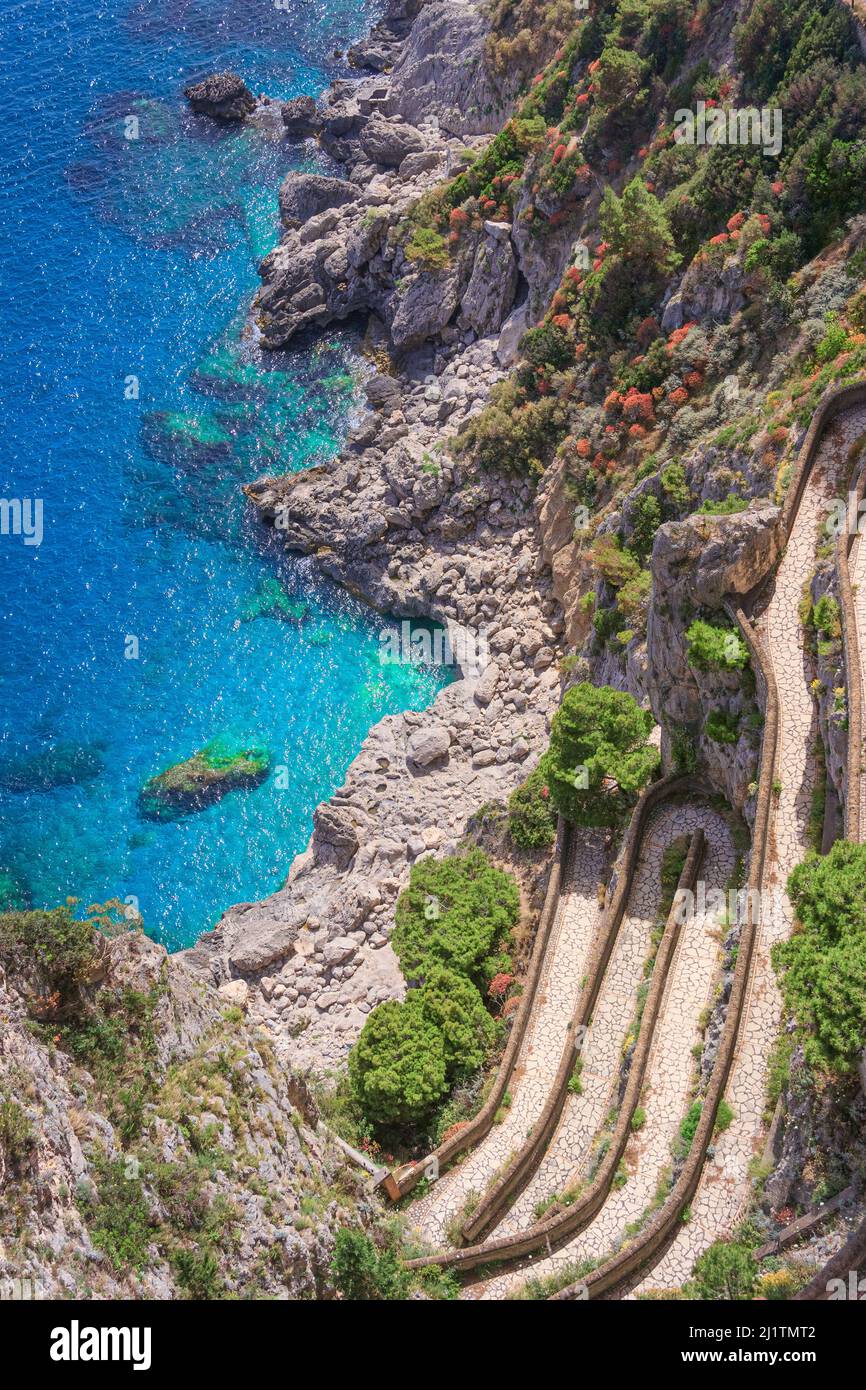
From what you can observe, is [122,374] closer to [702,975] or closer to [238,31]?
[238,31]

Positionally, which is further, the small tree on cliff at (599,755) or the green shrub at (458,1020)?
the small tree on cliff at (599,755)

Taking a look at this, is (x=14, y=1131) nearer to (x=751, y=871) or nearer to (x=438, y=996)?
(x=438, y=996)

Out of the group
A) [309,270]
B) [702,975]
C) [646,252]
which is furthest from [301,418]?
[702,975]

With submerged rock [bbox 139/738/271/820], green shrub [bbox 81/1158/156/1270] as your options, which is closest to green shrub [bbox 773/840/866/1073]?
green shrub [bbox 81/1158/156/1270]

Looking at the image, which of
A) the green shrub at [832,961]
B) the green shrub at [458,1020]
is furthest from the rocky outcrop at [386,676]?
the green shrub at [832,961]

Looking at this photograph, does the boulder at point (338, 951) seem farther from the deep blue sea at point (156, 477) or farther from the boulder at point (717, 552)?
the boulder at point (717, 552)

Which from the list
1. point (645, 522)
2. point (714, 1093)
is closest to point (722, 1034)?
point (714, 1093)
